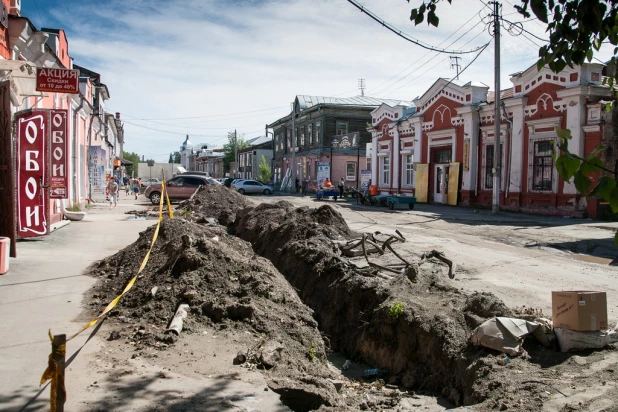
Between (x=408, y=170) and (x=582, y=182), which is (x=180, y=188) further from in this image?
(x=582, y=182)

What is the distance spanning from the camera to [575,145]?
22.5m

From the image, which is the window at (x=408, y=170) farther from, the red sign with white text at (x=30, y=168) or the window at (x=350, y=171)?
the red sign with white text at (x=30, y=168)

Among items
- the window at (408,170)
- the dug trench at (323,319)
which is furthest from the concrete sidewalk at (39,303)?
the window at (408,170)

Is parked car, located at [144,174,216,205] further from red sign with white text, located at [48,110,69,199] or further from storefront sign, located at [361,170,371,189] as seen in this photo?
red sign with white text, located at [48,110,69,199]

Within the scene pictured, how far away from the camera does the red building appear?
74.5 ft

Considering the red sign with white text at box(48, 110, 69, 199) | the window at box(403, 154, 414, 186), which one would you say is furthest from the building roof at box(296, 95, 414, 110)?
the red sign with white text at box(48, 110, 69, 199)

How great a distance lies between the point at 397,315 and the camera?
271 inches

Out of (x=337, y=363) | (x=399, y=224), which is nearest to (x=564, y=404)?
(x=337, y=363)

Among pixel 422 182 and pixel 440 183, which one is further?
pixel 422 182

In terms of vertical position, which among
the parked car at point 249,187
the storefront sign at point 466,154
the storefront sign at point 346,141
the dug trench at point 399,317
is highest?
the storefront sign at point 346,141

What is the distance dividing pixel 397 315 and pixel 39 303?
15.0ft

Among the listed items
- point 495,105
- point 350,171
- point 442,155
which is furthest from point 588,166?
point 350,171

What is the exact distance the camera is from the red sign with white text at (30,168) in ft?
38.1

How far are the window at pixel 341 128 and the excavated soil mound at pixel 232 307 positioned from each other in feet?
147
